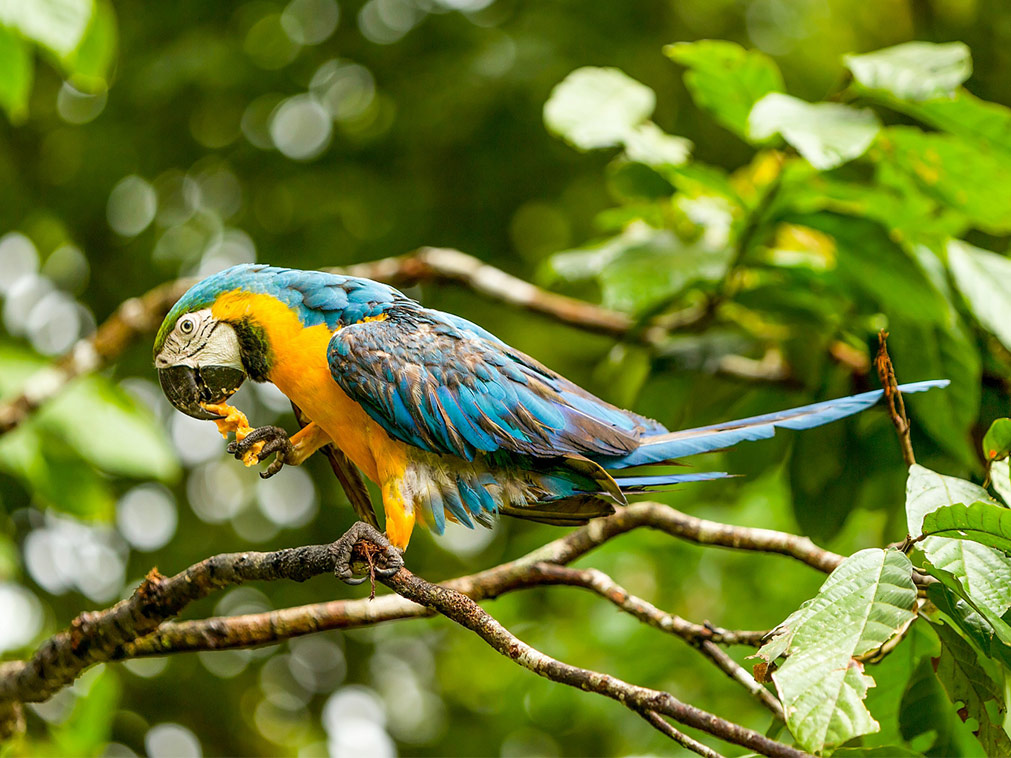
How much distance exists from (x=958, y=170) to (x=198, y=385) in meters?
1.80

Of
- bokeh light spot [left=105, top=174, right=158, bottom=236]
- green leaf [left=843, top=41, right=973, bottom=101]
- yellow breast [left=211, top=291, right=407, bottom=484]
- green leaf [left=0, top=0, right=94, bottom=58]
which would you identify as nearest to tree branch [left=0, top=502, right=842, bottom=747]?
yellow breast [left=211, top=291, right=407, bottom=484]

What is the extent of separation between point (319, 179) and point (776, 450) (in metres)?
2.93

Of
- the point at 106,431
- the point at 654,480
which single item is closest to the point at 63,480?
the point at 106,431

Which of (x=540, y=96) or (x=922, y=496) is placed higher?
(x=922, y=496)

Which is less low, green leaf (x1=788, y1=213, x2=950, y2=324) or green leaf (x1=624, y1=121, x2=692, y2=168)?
green leaf (x1=624, y1=121, x2=692, y2=168)

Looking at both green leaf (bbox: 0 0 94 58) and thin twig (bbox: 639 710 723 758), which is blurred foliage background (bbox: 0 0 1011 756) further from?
thin twig (bbox: 639 710 723 758)

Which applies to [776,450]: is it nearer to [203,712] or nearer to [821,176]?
[821,176]

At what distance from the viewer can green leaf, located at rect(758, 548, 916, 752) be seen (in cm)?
114

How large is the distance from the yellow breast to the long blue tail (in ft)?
1.20

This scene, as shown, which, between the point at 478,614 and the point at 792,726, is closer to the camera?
the point at 792,726

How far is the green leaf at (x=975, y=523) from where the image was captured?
125cm

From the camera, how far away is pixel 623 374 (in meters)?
3.30

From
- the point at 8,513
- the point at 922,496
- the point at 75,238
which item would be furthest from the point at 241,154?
the point at 922,496

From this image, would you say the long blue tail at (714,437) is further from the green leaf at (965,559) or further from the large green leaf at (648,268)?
the large green leaf at (648,268)
